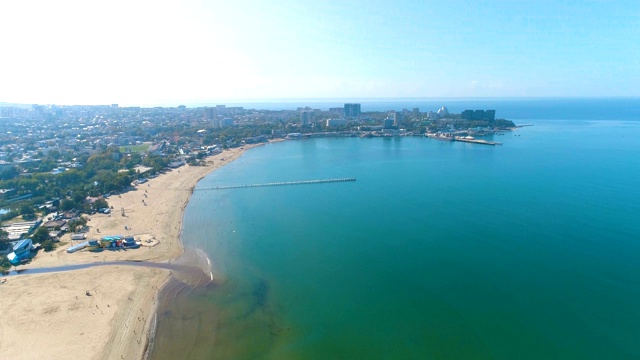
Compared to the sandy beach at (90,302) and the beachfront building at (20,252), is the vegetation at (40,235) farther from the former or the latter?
the sandy beach at (90,302)

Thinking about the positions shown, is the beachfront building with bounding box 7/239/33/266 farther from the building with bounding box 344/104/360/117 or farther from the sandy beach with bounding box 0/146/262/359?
the building with bounding box 344/104/360/117

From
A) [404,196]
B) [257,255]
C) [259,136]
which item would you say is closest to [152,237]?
[257,255]

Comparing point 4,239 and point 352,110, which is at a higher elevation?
point 352,110

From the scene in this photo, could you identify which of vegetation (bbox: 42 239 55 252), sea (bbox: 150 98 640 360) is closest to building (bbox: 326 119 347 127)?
sea (bbox: 150 98 640 360)

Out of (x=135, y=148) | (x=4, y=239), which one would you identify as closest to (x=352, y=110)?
(x=135, y=148)

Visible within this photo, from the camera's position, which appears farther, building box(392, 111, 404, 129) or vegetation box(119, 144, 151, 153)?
building box(392, 111, 404, 129)

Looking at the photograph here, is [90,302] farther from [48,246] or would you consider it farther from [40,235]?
[40,235]
